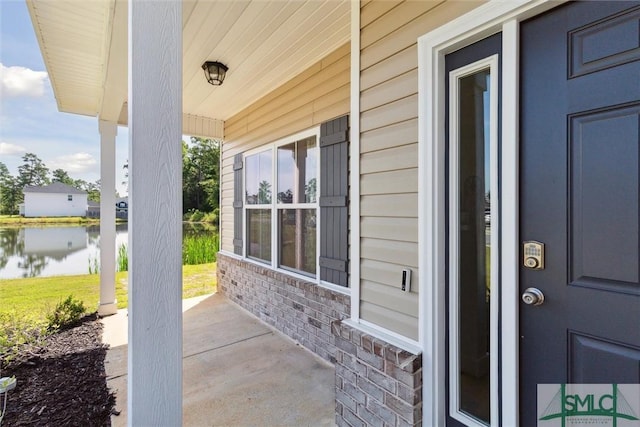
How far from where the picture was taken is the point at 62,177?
5055 mm

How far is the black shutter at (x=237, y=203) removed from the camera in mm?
4695

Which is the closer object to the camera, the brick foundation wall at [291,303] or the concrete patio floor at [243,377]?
the concrete patio floor at [243,377]

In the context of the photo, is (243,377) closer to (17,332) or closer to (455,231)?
(455,231)

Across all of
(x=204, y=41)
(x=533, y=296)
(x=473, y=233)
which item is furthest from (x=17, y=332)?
(x=533, y=296)

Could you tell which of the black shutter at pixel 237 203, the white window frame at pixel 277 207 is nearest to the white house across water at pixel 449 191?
the white window frame at pixel 277 207

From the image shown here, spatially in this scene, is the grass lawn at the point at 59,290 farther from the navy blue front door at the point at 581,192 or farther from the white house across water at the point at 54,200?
the navy blue front door at the point at 581,192

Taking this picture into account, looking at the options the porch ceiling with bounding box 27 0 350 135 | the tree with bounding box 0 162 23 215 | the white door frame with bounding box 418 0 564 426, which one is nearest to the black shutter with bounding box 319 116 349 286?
the porch ceiling with bounding box 27 0 350 135

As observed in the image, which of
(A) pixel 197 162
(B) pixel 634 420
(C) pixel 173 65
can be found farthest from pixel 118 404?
(A) pixel 197 162

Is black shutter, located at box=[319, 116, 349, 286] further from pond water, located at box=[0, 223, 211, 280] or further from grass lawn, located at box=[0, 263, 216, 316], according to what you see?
grass lawn, located at box=[0, 263, 216, 316]

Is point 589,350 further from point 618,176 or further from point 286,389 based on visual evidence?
point 286,389

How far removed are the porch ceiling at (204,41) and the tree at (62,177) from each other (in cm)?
139

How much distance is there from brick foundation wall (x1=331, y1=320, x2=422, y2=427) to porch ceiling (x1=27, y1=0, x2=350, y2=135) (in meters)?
2.32

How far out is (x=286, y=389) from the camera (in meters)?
2.51

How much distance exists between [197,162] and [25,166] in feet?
50.9
